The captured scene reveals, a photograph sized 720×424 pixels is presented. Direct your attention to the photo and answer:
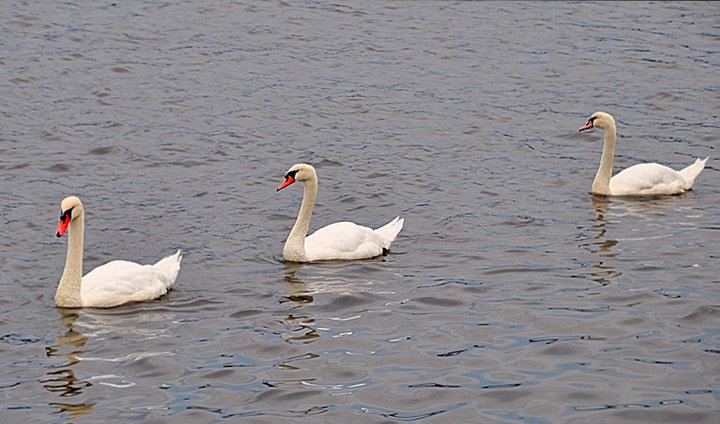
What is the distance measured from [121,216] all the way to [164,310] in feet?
10.8

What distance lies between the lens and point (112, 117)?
18.7 m

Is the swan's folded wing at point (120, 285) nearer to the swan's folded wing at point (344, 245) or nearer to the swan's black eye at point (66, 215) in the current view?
the swan's black eye at point (66, 215)

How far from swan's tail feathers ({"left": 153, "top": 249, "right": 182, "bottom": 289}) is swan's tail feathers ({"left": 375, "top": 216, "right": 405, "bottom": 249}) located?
7.50 feet

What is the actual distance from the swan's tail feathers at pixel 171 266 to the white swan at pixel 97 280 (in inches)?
1.5

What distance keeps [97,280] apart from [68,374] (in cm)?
188

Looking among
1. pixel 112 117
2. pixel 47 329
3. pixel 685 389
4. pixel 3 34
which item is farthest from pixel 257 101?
pixel 685 389

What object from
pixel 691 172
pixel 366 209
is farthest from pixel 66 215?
pixel 691 172

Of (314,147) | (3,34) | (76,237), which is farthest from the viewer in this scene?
(3,34)

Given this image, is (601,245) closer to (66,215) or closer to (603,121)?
(603,121)

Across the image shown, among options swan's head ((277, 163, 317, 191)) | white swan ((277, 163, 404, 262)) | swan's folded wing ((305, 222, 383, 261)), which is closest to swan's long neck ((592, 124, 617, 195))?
white swan ((277, 163, 404, 262))

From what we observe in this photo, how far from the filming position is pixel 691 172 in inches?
636

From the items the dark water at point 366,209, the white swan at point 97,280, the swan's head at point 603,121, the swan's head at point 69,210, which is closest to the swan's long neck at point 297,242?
the dark water at point 366,209

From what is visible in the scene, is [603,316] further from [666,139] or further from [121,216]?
[666,139]

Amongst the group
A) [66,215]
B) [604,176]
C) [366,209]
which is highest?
[66,215]
